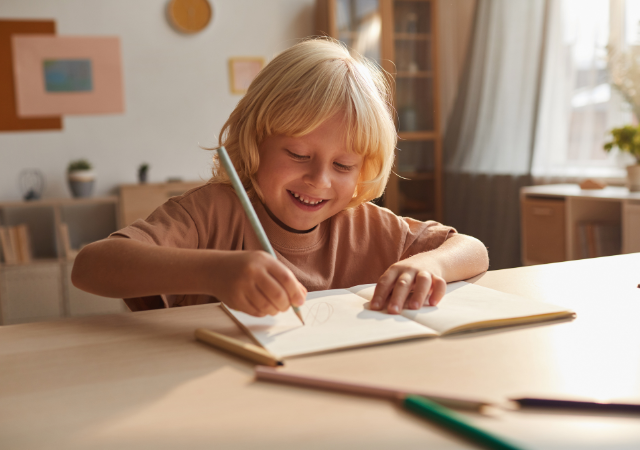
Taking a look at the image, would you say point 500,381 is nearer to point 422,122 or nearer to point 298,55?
point 298,55

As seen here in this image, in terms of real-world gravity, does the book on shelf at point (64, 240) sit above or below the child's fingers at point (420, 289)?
below

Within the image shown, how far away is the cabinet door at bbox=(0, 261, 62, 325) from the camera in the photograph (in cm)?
322

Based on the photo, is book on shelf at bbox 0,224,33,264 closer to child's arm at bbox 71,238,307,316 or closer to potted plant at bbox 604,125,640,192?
child's arm at bbox 71,238,307,316

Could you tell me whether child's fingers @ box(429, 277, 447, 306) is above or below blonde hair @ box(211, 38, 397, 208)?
below

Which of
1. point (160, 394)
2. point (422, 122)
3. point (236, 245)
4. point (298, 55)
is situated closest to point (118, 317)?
point (160, 394)

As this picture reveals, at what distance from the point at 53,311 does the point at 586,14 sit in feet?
11.1

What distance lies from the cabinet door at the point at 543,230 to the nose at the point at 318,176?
6.57ft

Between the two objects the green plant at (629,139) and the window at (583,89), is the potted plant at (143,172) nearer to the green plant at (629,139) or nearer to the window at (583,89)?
the window at (583,89)

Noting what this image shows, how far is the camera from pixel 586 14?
2957 mm

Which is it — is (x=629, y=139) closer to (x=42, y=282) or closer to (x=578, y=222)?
(x=578, y=222)

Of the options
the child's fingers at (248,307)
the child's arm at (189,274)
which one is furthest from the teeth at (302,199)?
the child's fingers at (248,307)

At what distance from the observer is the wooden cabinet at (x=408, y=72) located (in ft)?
12.7

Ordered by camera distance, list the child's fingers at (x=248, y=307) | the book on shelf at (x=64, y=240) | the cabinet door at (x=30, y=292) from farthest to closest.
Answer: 1. the book on shelf at (x=64, y=240)
2. the cabinet door at (x=30, y=292)
3. the child's fingers at (x=248, y=307)

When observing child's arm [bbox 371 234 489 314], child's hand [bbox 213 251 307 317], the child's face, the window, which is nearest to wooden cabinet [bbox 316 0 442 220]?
the window
